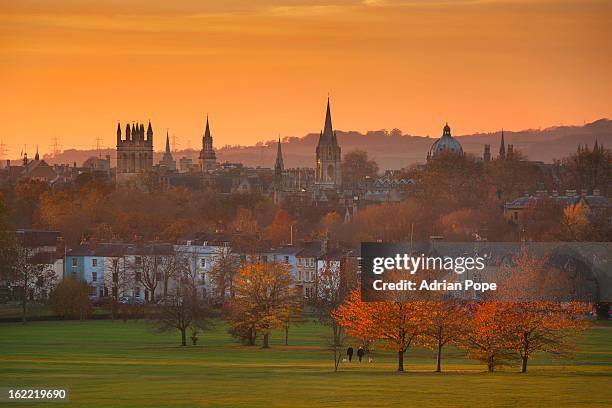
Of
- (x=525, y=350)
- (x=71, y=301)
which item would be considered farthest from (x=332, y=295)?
(x=525, y=350)

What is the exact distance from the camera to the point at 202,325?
228 ft

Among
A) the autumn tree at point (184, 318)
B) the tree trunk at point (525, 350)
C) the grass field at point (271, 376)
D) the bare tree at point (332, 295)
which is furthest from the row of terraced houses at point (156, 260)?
the tree trunk at point (525, 350)

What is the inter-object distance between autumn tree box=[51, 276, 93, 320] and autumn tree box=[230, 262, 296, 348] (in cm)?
1384

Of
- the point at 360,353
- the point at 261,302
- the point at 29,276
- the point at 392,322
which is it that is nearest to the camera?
the point at 392,322

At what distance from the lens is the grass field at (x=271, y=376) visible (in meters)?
40.8

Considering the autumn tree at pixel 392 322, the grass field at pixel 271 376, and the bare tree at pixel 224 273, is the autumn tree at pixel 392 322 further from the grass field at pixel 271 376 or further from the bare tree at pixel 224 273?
the bare tree at pixel 224 273

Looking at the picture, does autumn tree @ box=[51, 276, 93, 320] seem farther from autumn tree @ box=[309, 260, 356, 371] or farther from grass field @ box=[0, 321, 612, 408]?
grass field @ box=[0, 321, 612, 408]

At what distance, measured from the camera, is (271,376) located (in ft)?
157

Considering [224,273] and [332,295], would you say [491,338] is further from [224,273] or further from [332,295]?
[224,273]

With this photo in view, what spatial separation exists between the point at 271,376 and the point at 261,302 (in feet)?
64.6

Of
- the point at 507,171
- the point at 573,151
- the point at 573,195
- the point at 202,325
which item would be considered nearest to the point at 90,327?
the point at 202,325

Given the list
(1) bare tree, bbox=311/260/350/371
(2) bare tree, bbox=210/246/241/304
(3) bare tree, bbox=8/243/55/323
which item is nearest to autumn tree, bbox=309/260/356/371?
(1) bare tree, bbox=311/260/350/371

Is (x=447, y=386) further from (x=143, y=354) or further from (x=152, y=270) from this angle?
(x=152, y=270)

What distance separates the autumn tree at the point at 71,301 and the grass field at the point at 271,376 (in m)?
12.7
